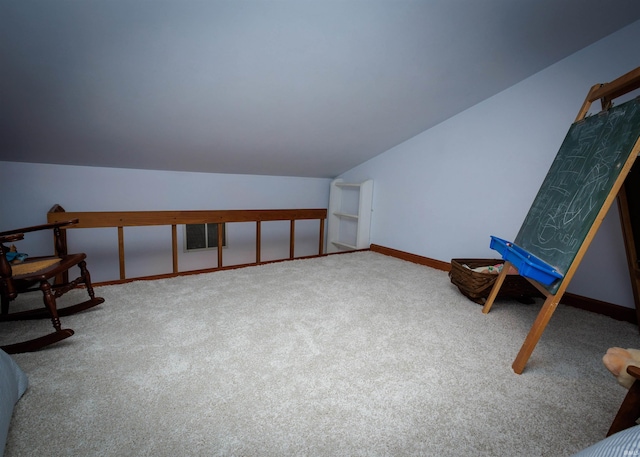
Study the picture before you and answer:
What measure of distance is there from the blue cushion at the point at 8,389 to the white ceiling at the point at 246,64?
55.9 inches

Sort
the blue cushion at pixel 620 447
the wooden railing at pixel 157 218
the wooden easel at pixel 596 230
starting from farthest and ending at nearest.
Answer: the wooden railing at pixel 157 218
the wooden easel at pixel 596 230
the blue cushion at pixel 620 447

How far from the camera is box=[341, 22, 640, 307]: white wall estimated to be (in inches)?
77.1

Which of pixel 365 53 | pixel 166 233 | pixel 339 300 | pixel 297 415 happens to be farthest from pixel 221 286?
pixel 365 53

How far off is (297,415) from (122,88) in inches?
80.0

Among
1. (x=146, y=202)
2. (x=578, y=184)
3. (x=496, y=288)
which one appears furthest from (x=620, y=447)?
(x=146, y=202)

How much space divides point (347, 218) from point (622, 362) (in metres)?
3.35

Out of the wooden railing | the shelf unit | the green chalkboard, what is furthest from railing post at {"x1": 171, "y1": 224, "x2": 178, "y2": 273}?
the green chalkboard

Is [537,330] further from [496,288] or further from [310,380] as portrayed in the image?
[310,380]

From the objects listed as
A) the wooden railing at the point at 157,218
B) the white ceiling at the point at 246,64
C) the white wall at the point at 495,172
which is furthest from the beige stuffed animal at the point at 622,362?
the wooden railing at the point at 157,218

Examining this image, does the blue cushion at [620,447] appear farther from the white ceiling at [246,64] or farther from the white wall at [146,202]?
the white wall at [146,202]

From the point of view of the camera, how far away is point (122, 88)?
5.88 feet

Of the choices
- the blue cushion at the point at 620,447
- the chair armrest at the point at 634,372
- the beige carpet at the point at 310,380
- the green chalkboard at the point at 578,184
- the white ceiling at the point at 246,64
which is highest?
the white ceiling at the point at 246,64

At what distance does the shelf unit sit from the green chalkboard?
2.06 m

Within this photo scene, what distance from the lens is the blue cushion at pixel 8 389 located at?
84 cm
